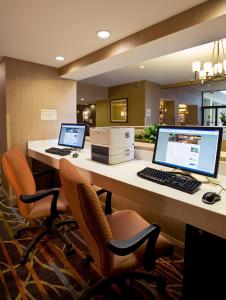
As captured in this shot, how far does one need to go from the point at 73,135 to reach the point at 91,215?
2.11 metres

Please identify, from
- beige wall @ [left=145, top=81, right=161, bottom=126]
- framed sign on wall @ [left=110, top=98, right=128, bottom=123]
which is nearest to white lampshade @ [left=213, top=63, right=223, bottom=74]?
beige wall @ [left=145, top=81, right=161, bottom=126]

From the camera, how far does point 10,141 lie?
3.23 metres

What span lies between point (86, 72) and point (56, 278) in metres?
2.82

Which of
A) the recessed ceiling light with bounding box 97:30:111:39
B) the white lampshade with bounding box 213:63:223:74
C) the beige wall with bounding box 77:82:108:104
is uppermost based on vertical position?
the beige wall with bounding box 77:82:108:104

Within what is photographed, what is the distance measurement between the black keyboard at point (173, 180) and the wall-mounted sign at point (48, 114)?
2.44m

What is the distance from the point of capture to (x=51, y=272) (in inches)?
69.4

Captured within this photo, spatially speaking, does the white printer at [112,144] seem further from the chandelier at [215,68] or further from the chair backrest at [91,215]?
the chandelier at [215,68]

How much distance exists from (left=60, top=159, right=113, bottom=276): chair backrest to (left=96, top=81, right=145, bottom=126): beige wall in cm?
558

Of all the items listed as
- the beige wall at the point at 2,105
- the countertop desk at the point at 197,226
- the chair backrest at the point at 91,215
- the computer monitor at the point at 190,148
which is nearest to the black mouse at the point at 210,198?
the countertop desk at the point at 197,226

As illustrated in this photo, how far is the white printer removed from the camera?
2.09 m

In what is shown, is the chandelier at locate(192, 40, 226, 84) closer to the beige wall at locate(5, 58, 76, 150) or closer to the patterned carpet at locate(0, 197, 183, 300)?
the beige wall at locate(5, 58, 76, 150)

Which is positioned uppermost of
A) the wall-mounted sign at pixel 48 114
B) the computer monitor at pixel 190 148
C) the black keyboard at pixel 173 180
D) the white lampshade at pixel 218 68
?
the white lampshade at pixel 218 68

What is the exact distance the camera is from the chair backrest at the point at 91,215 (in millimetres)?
1018

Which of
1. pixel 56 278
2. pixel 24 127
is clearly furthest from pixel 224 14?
pixel 24 127
